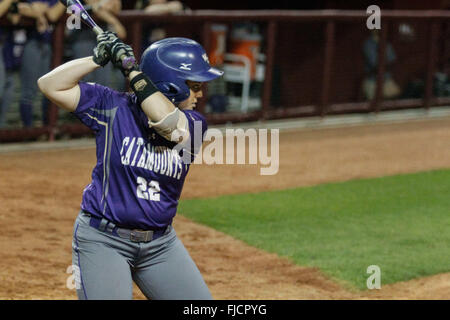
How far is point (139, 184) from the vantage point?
162 inches

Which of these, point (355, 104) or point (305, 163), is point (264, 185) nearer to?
point (305, 163)

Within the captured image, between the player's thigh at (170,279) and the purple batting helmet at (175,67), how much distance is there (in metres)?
0.80

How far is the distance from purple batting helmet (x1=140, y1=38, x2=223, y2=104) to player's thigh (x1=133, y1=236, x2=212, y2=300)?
80 centimetres

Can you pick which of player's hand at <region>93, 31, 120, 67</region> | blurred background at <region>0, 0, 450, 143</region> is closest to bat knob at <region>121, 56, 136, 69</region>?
player's hand at <region>93, 31, 120, 67</region>

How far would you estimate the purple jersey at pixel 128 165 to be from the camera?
4074mm

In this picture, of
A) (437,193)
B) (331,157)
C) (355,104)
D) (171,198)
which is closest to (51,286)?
(171,198)

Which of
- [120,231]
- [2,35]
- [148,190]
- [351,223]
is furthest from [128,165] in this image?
[2,35]

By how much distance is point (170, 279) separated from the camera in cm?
415

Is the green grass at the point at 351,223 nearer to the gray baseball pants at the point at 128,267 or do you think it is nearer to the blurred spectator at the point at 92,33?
the gray baseball pants at the point at 128,267

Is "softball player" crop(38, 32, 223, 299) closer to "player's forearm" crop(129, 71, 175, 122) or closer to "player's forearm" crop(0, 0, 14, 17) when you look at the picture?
"player's forearm" crop(129, 71, 175, 122)

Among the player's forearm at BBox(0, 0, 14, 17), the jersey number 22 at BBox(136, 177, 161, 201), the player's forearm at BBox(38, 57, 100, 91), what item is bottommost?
the jersey number 22 at BBox(136, 177, 161, 201)

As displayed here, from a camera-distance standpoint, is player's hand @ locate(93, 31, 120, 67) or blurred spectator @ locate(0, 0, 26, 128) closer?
player's hand @ locate(93, 31, 120, 67)

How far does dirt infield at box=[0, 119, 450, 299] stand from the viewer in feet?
20.5

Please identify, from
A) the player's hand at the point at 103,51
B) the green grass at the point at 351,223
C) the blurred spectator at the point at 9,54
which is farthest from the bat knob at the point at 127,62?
the blurred spectator at the point at 9,54
